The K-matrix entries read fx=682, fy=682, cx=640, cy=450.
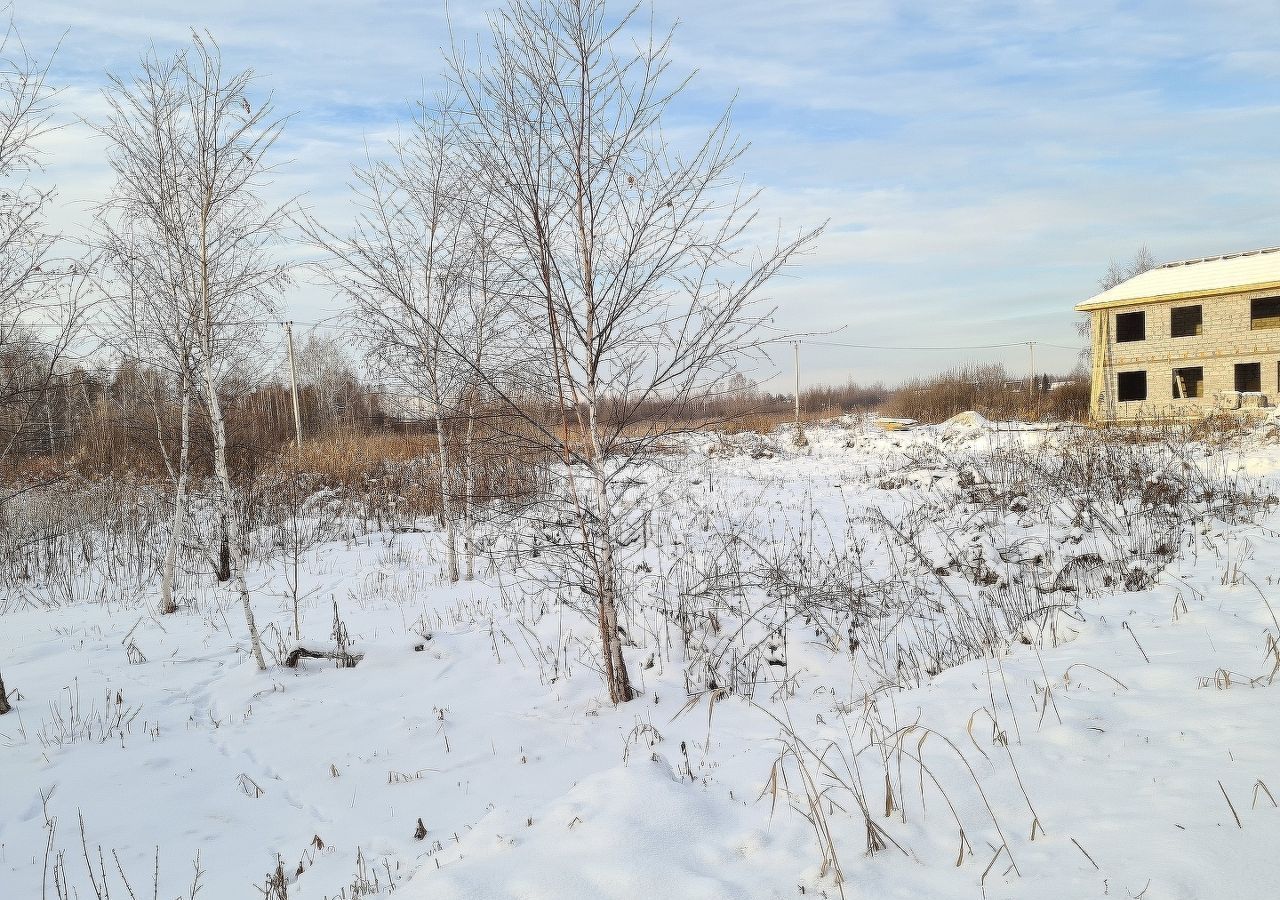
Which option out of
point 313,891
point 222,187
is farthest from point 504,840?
point 222,187

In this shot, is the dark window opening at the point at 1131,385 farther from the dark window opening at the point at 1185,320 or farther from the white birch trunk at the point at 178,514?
the white birch trunk at the point at 178,514

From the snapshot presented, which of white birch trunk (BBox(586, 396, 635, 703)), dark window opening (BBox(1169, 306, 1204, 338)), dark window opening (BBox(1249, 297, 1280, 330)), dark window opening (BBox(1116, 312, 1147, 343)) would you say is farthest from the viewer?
dark window opening (BBox(1116, 312, 1147, 343))

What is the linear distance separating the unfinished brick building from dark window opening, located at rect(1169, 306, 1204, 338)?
34mm

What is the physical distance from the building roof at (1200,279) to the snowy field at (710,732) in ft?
59.2

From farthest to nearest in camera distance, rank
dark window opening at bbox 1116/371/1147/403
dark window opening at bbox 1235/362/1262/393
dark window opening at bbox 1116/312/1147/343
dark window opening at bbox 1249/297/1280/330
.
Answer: dark window opening at bbox 1116/312/1147/343 → dark window opening at bbox 1116/371/1147/403 → dark window opening at bbox 1235/362/1262/393 → dark window opening at bbox 1249/297/1280/330

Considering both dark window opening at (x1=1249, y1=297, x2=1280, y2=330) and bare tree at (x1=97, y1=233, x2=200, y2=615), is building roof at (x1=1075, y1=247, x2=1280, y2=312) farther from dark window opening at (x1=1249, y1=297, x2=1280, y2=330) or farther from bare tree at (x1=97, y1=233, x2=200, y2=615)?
bare tree at (x1=97, y1=233, x2=200, y2=615)

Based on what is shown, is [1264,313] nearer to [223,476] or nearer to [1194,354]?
[1194,354]

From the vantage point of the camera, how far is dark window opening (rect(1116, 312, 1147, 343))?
2541cm

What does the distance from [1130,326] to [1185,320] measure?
82.5 inches

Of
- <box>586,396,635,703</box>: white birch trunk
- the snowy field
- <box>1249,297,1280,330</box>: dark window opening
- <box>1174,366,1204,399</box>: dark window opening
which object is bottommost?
the snowy field

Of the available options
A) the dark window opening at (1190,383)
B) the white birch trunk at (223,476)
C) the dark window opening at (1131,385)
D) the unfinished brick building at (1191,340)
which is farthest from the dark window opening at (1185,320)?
the white birch trunk at (223,476)

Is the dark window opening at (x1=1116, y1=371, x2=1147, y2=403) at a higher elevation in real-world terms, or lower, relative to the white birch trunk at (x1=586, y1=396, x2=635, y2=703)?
higher

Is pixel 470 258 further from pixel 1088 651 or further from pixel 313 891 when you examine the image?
pixel 1088 651

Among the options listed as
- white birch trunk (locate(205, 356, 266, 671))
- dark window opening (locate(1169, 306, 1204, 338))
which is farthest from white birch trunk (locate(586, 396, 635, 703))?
dark window opening (locate(1169, 306, 1204, 338))
